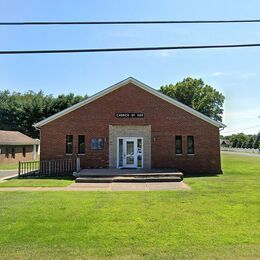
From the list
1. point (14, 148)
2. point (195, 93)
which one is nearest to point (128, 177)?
point (14, 148)

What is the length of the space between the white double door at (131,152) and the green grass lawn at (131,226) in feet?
34.3

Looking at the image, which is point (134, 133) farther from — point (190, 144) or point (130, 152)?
point (190, 144)

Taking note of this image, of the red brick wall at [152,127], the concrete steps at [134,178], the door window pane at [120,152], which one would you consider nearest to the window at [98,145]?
the red brick wall at [152,127]

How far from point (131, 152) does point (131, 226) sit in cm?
1573

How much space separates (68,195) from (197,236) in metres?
7.27

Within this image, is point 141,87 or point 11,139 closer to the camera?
point 141,87

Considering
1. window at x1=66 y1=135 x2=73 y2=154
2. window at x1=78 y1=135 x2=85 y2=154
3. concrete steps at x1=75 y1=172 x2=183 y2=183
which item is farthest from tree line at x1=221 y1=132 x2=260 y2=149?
concrete steps at x1=75 y1=172 x2=183 y2=183

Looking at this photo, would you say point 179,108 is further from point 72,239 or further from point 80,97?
point 80,97

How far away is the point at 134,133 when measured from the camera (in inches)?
939

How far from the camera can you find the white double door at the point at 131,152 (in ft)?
78.3

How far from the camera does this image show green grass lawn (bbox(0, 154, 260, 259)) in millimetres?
6434

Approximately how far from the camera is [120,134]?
23828 millimetres

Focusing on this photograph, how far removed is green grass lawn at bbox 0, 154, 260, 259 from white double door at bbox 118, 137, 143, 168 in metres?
10.5

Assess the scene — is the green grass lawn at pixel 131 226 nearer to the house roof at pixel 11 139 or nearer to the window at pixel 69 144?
the window at pixel 69 144
